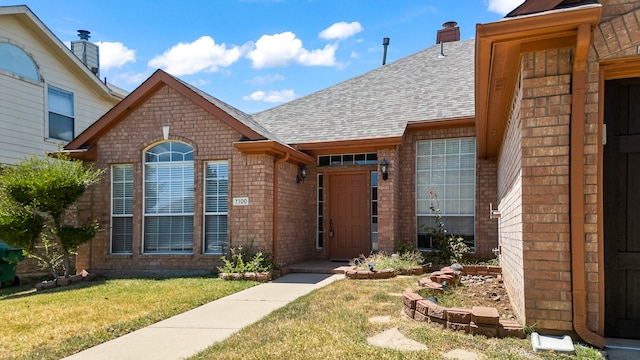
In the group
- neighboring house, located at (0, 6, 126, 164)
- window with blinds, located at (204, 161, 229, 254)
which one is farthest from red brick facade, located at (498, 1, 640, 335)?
neighboring house, located at (0, 6, 126, 164)

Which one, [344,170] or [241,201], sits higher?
[344,170]

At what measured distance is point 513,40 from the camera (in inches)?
154

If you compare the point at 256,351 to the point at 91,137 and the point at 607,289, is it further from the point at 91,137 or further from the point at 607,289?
the point at 91,137

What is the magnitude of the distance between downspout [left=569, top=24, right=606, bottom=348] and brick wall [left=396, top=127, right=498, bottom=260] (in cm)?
634

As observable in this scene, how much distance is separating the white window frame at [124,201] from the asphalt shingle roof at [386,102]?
387cm

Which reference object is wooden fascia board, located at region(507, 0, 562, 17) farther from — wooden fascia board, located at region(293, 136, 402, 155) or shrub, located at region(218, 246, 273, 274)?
shrub, located at region(218, 246, 273, 274)

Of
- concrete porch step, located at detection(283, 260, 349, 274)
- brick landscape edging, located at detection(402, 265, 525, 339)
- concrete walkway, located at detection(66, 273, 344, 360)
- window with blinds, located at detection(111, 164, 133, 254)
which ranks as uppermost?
window with blinds, located at detection(111, 164, 133, 254)

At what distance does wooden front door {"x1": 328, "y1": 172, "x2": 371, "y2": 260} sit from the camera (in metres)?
11.0

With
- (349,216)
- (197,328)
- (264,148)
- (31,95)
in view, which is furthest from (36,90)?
(197,328)

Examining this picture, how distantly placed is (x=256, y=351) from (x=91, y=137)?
8333mm

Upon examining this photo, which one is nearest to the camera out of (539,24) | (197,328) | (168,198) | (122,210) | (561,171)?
(539,24)

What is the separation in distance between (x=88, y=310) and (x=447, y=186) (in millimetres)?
7961

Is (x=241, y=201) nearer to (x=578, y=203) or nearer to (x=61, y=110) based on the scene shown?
(x=578, y=203)

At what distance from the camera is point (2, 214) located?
862cm
